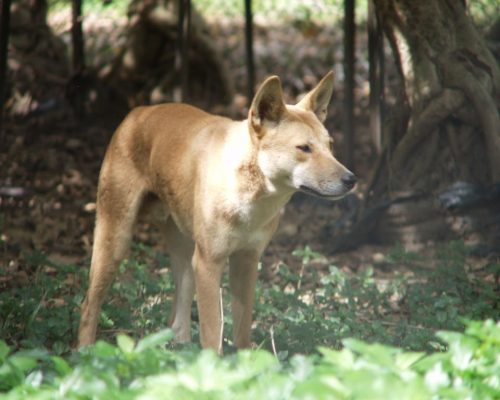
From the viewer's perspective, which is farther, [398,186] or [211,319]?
[398,186]

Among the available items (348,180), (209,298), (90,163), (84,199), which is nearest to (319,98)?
(348,180)

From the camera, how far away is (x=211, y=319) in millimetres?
5164

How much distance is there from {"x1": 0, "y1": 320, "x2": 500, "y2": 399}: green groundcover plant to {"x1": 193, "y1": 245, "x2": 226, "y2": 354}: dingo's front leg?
5.06ft

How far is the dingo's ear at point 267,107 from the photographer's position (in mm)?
4984

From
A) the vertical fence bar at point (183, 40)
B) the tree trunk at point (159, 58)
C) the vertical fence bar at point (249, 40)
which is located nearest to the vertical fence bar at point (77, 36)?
the tree trunk at point (159, 58)

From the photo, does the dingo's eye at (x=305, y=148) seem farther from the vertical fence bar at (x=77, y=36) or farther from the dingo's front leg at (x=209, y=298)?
the vertical fence bar at (x=77, y=36)

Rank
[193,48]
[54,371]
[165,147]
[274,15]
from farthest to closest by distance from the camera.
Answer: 1. [274,15]
2. [193,48]
3. [165,147]
4. [54,371]

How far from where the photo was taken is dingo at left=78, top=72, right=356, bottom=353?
16.3 ft

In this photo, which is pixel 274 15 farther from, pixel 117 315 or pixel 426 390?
pixel 426 390

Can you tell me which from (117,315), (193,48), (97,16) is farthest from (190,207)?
(97,16)

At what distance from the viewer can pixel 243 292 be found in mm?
5441

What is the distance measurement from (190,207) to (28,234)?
3.15 m

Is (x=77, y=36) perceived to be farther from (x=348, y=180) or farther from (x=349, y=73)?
(x=348, y=180)

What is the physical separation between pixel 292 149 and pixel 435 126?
3189 mm
